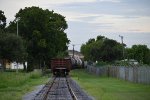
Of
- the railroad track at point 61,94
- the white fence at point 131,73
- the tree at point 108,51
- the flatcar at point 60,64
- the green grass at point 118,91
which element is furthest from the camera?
the tree at point 108,51

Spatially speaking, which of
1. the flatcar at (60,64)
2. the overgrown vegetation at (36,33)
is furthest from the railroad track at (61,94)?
the overgrown vegetation at (36,33)

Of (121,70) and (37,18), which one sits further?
(37,18)

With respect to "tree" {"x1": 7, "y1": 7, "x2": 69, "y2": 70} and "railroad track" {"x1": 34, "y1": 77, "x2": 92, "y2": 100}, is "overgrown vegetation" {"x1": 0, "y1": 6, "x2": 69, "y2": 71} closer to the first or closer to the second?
"tree" {"x1": 7, "y1": 7, "x2": 69, "y2": 70}

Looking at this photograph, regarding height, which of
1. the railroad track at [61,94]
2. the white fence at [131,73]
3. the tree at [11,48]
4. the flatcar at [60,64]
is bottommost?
the railroad track at [61,94]

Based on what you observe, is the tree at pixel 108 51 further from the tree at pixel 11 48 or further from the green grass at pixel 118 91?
the green grass at pixel 118 91

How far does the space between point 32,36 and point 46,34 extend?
3.36 m

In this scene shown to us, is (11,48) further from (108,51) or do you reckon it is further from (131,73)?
(108,51)

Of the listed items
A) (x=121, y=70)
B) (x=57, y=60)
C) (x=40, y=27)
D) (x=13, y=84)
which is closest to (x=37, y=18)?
(x=40, y=27)

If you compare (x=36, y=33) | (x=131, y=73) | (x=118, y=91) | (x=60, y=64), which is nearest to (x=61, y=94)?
(x=118, y=91)

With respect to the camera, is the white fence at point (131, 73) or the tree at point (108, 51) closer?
the white fence at point (131, 73)

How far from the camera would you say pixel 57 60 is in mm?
85625

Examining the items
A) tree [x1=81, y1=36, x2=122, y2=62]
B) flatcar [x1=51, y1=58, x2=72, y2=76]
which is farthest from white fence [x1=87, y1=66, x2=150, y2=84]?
tree [x1=81, y1=36, x2=122, y2=62]

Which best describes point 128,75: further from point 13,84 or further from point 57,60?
point 57,60

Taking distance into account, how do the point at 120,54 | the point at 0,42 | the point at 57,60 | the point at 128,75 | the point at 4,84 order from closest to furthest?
the point at 4,84, the point at 128,75, the point at 0,42, the point at 57,60, the point at 120,54
